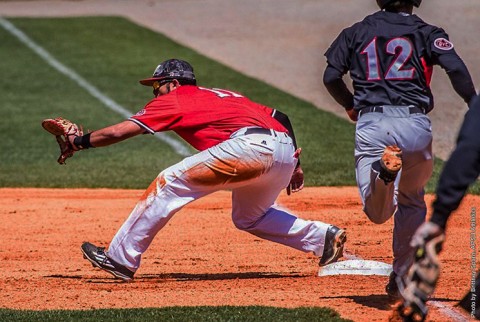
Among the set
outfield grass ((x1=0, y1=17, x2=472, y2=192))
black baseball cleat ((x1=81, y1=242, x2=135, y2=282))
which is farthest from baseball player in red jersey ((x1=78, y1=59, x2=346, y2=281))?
outfield grass ((x1=0, y1=17, x2=472, y2=192))

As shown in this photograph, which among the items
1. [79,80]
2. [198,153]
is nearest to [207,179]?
[198,153]

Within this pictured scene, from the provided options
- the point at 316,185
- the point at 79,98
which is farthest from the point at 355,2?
the point at 316,185

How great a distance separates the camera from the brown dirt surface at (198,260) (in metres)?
7.32

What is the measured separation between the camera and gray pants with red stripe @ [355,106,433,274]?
683cm

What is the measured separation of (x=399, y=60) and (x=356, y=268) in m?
1.99

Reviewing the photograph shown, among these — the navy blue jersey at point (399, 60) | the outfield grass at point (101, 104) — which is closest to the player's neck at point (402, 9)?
the navy blue jersey at point (399, 60)

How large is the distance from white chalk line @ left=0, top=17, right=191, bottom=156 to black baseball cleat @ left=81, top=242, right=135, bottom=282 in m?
6.79

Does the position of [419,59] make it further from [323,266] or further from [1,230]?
[1,230]

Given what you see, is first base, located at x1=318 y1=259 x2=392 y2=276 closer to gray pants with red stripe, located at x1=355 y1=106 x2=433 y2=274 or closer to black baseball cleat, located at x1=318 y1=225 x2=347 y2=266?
black baseball cleat, located at x1=318 y1=225 x2=347 y2=266

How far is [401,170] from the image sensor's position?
Result: 6.95 meters

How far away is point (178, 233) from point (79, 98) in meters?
9.85

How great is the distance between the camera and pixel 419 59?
6914 mm

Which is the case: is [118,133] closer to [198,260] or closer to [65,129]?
[65,129]

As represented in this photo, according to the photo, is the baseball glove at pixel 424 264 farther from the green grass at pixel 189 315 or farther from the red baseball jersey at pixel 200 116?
the red baseball jersey at pixel 200 116
